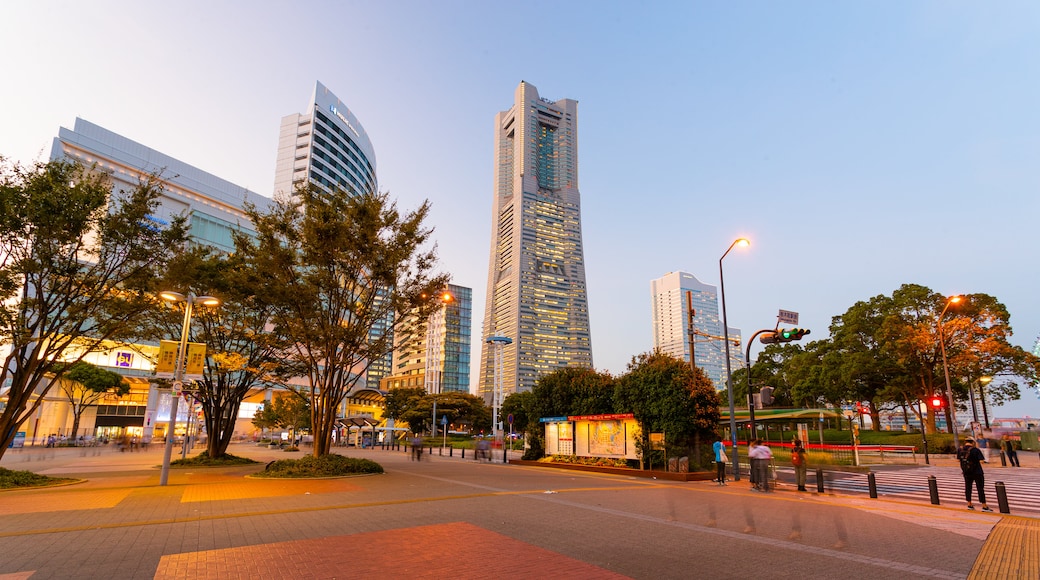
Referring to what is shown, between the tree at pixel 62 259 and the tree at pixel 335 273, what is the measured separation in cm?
383

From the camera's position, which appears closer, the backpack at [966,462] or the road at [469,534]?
the road at [469,534]

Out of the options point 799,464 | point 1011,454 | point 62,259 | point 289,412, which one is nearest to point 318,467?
point 62,259

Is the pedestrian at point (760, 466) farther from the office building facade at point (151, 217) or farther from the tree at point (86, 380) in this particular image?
the tree at point (86, 380)

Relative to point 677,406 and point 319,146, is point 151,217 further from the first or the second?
point 677,406

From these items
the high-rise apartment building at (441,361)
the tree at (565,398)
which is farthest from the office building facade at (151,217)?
the high-rise apartment building at (441,361)

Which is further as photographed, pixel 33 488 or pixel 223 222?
pixel 223 222

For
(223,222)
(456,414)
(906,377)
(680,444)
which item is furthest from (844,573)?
(223,222)

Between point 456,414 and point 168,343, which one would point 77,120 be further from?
point 168,343

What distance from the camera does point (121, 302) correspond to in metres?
18.7

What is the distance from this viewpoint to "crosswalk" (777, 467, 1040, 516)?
50.1 ft

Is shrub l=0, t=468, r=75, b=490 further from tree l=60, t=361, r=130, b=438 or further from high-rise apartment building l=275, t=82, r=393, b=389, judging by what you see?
high-rise apartment building l=275, t=82, r=393, b=389

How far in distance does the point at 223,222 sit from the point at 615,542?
104481 mm

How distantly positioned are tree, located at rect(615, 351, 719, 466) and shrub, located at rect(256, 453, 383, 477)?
12.1 m

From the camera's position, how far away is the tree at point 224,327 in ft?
72.4
